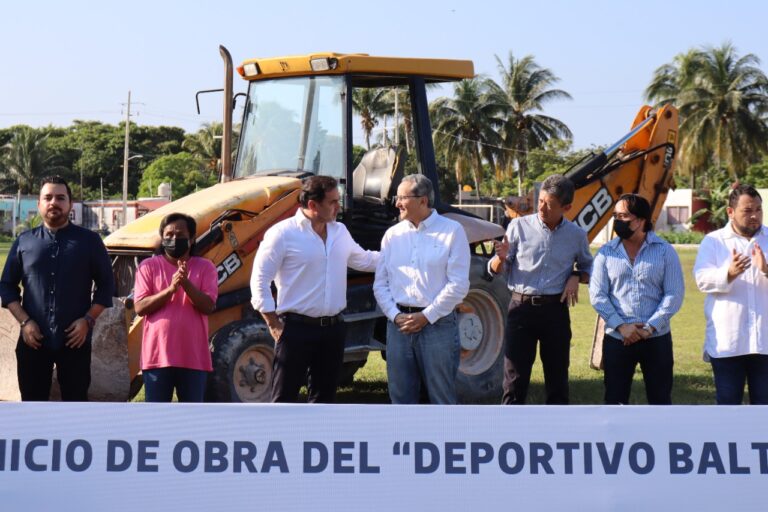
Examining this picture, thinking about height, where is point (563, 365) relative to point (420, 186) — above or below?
below

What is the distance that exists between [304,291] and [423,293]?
65cm

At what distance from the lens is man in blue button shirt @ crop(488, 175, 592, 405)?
676 cm

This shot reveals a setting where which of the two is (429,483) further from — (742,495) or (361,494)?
(742,495)

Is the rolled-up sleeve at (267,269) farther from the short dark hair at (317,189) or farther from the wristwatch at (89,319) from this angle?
the wristwatch at (89,319)

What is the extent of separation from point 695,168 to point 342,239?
6271 centimetres

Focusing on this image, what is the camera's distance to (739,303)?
607 cm

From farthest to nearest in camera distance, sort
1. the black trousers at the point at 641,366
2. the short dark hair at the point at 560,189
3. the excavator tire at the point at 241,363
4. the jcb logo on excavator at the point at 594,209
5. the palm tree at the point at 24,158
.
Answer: the palm tree at the point at 24,158 < the jcb logo on excavator at the point at 594,209 < the excavator tire at the point at 241,363 < the short dark hair at the point at 560,189 < the black trousers at the point at 641,366

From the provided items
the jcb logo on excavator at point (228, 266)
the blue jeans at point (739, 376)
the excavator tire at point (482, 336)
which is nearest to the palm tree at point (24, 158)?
the excavator tire at point (482, 336)

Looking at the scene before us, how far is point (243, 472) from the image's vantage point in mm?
4484

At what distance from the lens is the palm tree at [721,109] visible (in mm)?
61469

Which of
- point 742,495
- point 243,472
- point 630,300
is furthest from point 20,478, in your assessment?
point 630,300

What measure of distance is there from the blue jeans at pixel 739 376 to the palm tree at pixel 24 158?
88595 mm

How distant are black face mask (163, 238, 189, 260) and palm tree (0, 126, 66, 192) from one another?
87.9 metres

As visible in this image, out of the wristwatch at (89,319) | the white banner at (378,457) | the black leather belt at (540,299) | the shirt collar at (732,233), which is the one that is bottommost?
the white banner at (378,457)
